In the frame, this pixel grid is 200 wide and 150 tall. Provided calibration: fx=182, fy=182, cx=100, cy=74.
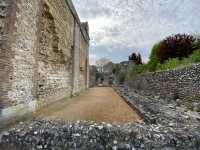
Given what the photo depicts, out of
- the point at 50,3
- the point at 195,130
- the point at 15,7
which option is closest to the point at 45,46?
the point at 50,3

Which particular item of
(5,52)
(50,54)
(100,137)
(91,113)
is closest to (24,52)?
→ (5,52)

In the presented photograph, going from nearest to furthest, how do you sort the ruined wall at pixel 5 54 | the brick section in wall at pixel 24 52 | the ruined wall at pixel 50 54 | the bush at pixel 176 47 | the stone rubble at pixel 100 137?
the stone rubble at pixel 100 137, the ruined wall at pixel 5 54, the brick section in wall at pixel 24 52, the ruined wall at pixel 50 54, the bush at pixel 176 47

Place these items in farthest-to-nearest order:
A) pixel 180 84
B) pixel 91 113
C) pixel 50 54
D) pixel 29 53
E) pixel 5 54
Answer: pixel 180 84 < pixel 50 54 < pixel 91 113 < pixel 29 53 < pixel 5 54

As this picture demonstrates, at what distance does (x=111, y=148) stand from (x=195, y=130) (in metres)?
1.81

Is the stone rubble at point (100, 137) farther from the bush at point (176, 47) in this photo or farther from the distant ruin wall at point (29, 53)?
the bush at point (176, 47)

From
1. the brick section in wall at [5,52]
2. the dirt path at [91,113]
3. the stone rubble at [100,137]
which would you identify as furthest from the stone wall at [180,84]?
the brick section in wall at [5,52]

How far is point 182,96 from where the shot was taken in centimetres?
793

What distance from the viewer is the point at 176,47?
13289 millimetres

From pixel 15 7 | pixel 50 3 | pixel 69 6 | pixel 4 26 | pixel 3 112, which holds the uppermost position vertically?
pixel 69 6

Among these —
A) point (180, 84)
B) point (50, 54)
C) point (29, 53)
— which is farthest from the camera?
point (180, 84)

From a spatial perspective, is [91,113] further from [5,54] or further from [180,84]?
[180,84]

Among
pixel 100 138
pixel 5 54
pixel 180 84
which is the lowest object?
pixel 100 138

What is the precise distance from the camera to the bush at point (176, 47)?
1286 centimetres

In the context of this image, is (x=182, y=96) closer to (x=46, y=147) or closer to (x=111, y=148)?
(x=111, y=148)
